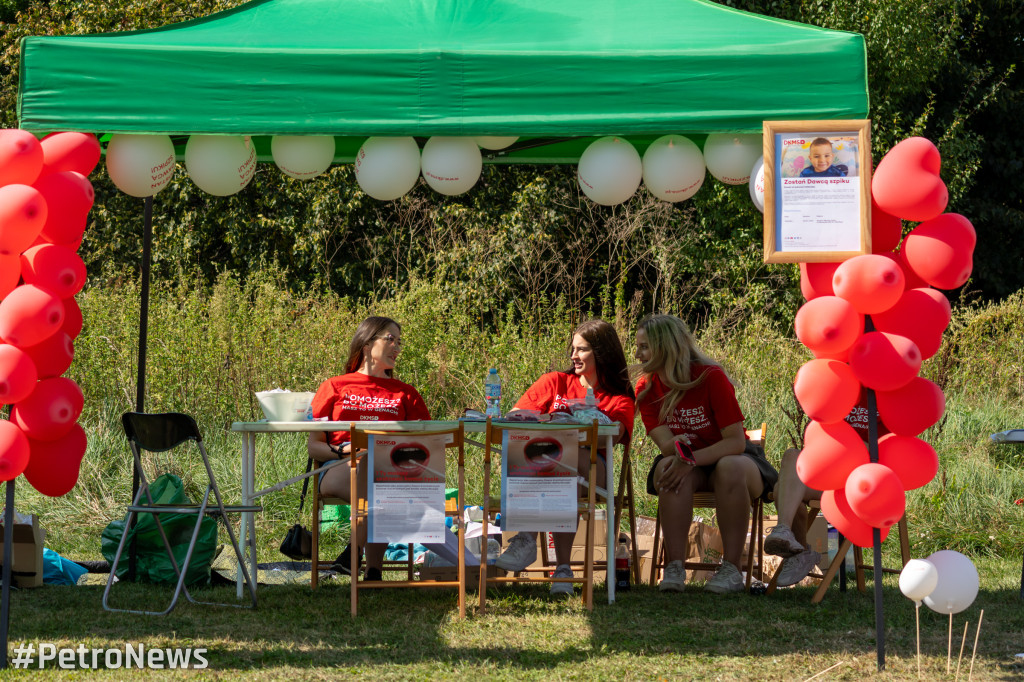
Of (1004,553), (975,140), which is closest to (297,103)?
(1004,553)

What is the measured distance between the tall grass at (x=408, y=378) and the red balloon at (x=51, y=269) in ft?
9.17

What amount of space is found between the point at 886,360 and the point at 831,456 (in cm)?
38

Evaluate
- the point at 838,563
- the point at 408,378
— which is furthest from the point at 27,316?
the point at 408,378

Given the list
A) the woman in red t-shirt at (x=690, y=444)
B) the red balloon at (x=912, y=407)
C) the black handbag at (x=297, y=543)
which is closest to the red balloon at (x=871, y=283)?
the red balloon at (x=912, y=407)

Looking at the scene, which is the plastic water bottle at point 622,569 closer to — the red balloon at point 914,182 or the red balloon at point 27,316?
the red balloon at point 914,182

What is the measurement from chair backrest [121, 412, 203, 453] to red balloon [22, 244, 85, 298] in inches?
33.5

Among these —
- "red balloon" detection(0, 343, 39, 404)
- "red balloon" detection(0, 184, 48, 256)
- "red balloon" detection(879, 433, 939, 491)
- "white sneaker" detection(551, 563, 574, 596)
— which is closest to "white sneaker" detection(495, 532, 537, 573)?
"white sneaker" detection(551, 563, 574, 596)

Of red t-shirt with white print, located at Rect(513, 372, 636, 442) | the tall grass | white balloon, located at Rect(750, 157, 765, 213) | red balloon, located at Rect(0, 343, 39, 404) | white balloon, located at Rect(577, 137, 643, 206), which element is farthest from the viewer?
the tall grass

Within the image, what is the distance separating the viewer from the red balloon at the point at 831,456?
3.61 meters

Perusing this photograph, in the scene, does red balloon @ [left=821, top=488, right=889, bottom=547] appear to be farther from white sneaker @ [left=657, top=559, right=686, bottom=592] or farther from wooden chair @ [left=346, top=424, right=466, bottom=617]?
wooden chair @ [left=346, top=424, right=466, bottom=617]

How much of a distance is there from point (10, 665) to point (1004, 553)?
197 inches

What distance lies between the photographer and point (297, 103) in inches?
158

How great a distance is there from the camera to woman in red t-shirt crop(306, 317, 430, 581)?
16.1 ft

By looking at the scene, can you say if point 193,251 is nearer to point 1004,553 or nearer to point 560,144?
point 560,144
